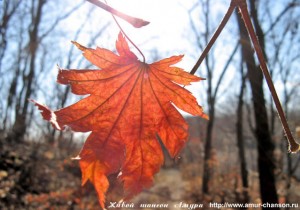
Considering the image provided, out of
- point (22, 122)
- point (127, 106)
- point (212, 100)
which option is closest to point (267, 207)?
point (127, 106)

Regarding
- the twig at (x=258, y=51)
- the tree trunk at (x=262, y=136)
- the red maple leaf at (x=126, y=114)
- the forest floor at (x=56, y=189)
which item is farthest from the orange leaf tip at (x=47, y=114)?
the forest floor at (x=56, y=189)

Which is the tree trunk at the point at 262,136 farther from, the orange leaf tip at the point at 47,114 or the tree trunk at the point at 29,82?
the tree trunk at the point at 29,82

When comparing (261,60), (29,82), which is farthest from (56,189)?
(261,60)

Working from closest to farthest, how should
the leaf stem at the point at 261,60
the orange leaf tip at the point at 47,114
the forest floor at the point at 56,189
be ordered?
the leaf stem at the point at 261,60
the orange leaf tip at the point at 47,114
the forest floor at the point at 56,189

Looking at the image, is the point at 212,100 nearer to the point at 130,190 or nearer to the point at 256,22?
the point at 256,22

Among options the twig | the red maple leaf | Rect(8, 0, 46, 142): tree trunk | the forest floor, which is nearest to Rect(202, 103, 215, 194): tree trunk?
the forest floor
